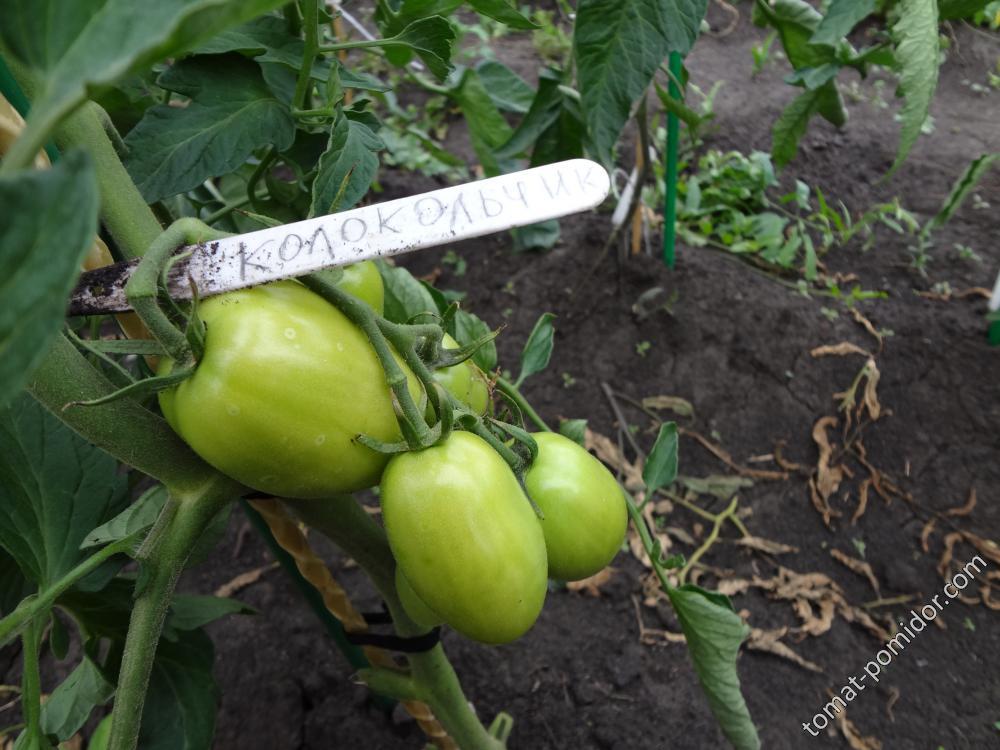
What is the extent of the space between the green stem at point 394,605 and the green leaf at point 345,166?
23 cm

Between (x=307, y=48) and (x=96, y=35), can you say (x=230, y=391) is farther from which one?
(x=307, y=48)

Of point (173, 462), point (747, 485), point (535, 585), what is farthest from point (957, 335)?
point (173, 462)

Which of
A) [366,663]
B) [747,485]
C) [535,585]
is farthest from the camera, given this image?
[747,485]

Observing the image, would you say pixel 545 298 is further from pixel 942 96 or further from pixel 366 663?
pixel 942 96

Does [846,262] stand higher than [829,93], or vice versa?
[829,93]

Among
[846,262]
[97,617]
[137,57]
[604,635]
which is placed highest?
[137,57]

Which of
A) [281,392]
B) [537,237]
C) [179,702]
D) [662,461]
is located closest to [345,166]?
[281,392]

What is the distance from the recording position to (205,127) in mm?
570

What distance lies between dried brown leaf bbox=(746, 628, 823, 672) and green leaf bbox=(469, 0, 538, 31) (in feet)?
3.24

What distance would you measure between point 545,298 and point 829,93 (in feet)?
2.35

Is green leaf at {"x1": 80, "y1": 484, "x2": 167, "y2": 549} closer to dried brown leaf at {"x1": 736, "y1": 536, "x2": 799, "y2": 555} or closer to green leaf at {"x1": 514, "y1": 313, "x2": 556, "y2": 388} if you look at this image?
green leaf at {"x1": 514, "y1": 313, "x2": 556, "y2": 388}

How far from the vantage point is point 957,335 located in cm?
160

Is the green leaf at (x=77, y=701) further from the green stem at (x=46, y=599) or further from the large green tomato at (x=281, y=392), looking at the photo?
the large green tomato at (x=281, y=392)

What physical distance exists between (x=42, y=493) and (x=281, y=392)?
1.10ft
